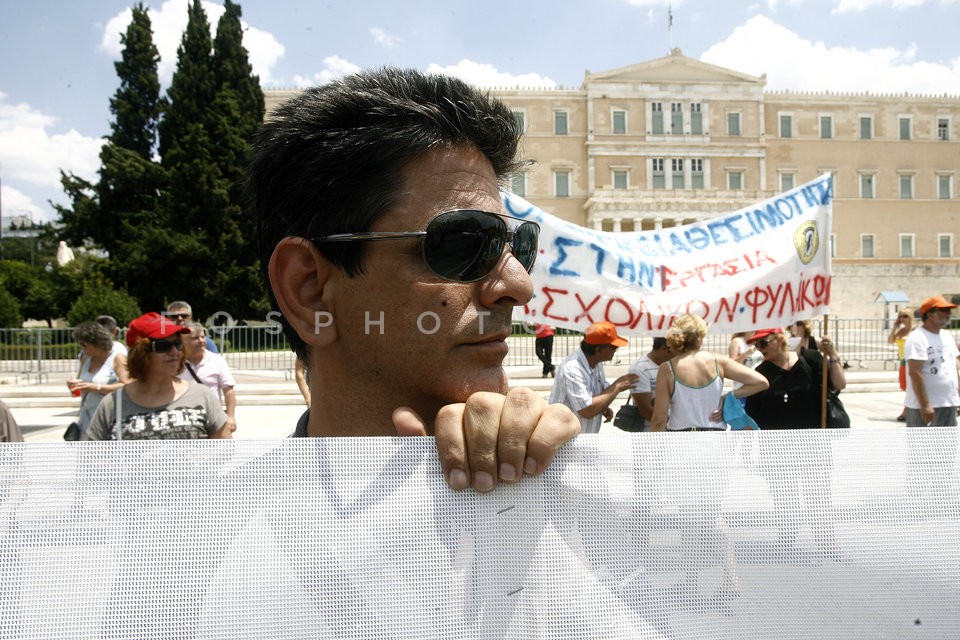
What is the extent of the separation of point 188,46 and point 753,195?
33.8m

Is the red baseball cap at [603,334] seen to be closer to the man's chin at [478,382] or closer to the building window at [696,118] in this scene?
the man's chin at [478,382]

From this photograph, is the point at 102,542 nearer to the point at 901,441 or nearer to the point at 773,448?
the point at 773,448

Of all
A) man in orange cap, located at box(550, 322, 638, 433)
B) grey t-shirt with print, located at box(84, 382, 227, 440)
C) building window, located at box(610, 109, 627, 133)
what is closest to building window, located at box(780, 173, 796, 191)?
building window, located at box(610, 109, 627, 133)

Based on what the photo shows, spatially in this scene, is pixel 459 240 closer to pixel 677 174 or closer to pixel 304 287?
pixel 304 287

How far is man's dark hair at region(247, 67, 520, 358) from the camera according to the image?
38.9 inches

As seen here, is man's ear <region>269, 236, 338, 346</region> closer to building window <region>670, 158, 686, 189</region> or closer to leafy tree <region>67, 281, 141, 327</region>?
leafy tree <region>67, 281, 141, 327</region>

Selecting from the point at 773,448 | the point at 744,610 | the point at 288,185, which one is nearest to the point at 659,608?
the point at 744,610

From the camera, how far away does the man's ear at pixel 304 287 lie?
101cm

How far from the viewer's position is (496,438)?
781mm

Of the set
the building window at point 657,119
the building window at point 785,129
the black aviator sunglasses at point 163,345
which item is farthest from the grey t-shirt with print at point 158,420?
the building window at point 785,129

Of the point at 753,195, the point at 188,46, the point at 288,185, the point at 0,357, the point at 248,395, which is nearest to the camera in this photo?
the point at 288,185

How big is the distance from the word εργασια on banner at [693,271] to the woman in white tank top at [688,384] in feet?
0.57

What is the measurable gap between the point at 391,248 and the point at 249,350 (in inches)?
658

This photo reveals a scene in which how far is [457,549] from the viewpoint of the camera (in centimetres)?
81
